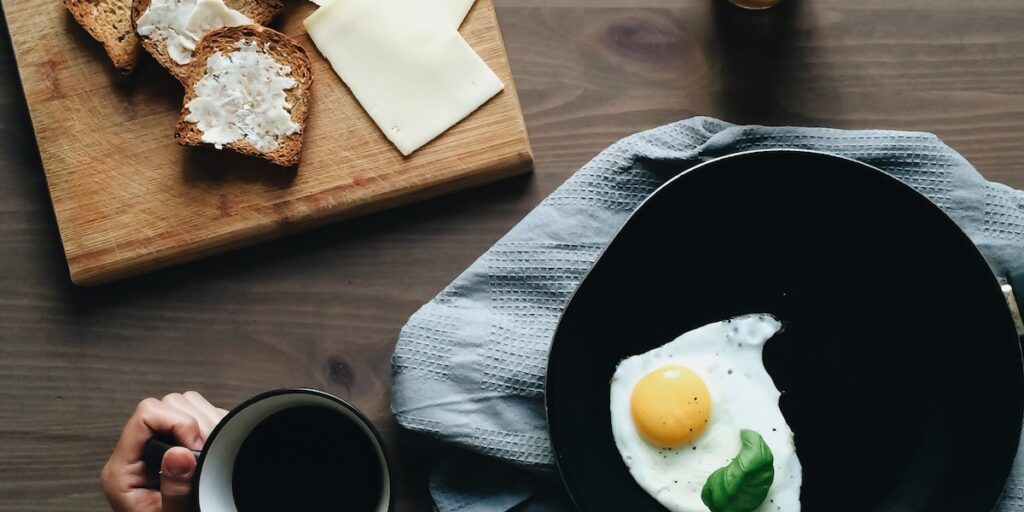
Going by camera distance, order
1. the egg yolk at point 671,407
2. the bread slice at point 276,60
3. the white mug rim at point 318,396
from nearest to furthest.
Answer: the white mug rim at point 318,396 < the egg yolk at point 671,407 < the bread slice at point 276,60

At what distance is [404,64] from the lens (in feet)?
4.49

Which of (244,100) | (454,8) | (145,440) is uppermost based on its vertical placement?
(454,8)

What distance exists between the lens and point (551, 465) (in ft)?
4.12

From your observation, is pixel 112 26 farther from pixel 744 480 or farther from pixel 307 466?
pixel 744 480

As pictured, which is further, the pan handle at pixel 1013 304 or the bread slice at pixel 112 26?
the bread slice at pixel 112 26

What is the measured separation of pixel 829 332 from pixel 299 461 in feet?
2.47

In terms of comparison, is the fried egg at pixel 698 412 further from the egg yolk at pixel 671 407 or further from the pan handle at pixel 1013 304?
the pan handle at pixel 1013 304

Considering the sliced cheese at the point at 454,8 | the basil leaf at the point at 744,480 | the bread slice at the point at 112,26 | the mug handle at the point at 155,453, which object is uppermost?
the sliced cheese at the point at 454,8

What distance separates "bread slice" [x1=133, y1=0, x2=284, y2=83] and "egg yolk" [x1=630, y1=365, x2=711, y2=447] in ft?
2.61

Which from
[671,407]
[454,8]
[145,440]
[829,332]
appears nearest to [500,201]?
[454,8]

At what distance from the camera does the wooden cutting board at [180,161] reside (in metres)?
1.35

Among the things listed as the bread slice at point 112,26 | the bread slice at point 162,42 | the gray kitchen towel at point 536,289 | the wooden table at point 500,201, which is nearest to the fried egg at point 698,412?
the gray kitchen towel at point 536,289

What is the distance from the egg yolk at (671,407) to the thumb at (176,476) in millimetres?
593

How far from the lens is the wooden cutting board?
135cm
